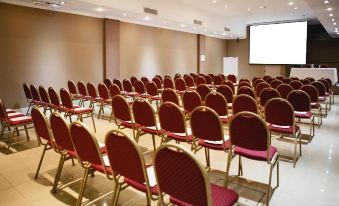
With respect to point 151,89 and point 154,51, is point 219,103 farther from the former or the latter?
point 154,51

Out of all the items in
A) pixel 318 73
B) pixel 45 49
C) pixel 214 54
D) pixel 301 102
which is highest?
pixel 214 54

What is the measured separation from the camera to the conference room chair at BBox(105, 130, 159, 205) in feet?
6.91

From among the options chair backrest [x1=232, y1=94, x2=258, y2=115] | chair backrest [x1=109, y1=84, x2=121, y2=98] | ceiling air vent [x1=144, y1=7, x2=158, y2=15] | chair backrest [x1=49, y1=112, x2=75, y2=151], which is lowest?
chair backrest [x1=49, y1=112, x2=75, y2=151]

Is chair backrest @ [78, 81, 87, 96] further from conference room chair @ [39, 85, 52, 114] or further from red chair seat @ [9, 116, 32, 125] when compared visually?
red chair seat @ [9, 116, 32, 125]

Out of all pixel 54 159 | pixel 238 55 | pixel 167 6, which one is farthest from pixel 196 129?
pixel 238 55

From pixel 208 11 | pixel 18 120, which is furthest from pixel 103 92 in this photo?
pixel 208 11

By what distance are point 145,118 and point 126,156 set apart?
188 cm

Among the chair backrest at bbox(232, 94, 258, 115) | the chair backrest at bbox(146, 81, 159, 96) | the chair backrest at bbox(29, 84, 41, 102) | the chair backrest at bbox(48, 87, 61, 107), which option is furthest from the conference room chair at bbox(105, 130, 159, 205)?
the chair backrest at bbox(146, 81, 159, 96)

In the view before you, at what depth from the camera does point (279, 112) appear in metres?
3.98

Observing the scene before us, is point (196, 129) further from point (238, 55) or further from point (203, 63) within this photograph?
point (238, 55)

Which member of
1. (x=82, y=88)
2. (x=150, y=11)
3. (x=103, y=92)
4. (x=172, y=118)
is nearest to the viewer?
(x=172, y=118)

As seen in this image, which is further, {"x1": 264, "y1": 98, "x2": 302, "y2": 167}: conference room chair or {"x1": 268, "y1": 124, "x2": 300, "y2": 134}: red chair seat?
{"x1": 268, "y1": 124, "x2": 300, "y2": 134}: red chair seat

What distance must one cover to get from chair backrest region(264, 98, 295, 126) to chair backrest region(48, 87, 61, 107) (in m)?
4.33

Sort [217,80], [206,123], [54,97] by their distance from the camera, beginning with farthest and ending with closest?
[217,80], [54,97], [206,123]
